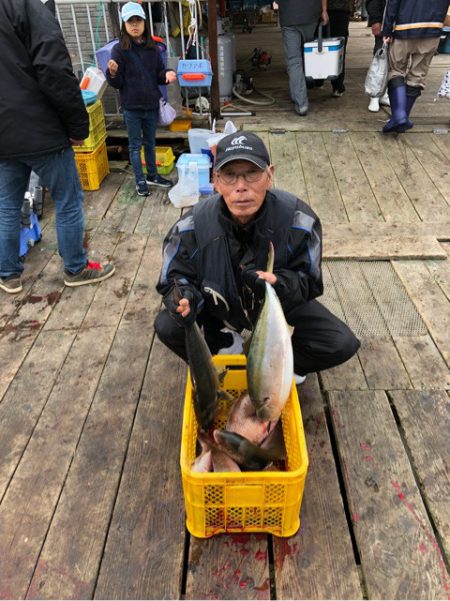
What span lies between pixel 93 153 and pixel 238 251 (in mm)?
3489

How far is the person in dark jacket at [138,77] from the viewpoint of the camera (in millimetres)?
4297

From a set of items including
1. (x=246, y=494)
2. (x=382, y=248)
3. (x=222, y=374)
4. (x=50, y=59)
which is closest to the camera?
(x=246, y=494)

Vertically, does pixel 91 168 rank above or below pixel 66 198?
below

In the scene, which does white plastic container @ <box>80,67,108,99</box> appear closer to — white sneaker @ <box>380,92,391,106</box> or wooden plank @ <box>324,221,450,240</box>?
wooden plank @ <box>324,221,450,240</box>

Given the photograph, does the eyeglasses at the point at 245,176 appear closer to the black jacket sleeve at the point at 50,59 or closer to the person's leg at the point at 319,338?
the person's leg at the point at 319,338

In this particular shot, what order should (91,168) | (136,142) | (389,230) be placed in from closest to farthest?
(389,230) < (136,142) < (91,168)

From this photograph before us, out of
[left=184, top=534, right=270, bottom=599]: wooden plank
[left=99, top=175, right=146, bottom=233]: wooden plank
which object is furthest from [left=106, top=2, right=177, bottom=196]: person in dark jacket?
[left=184, top=534, right=270, bottom=599]: wooden plank

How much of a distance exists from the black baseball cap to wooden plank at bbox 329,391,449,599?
52.3 inches

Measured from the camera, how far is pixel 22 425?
2449mm

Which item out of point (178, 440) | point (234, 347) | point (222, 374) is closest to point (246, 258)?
point (222, 374)

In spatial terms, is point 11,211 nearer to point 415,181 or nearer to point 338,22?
point 415,181

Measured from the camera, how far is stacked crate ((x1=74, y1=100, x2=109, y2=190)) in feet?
16.3

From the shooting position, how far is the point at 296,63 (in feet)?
20.6

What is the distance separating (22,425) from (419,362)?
2275 mm
